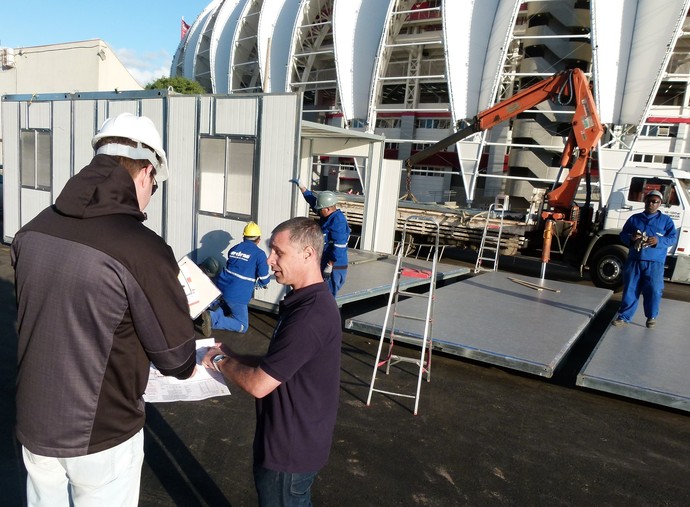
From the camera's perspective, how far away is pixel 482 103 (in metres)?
25.7

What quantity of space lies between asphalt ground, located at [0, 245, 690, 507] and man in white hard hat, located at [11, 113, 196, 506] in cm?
184

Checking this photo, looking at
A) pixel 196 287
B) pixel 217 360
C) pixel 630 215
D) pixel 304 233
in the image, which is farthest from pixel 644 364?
pixel 630 215

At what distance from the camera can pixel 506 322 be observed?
665cm

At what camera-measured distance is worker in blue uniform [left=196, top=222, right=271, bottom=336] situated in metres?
6.63

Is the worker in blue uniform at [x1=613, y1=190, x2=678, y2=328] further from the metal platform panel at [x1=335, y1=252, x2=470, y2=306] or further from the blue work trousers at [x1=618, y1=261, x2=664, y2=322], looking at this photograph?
the metal platform panel at [x1=335, y1=252, x2=470, y2=306]

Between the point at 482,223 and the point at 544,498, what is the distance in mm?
9810

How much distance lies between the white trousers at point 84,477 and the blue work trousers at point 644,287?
7.30m

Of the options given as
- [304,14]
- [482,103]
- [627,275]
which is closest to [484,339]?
[627,275]

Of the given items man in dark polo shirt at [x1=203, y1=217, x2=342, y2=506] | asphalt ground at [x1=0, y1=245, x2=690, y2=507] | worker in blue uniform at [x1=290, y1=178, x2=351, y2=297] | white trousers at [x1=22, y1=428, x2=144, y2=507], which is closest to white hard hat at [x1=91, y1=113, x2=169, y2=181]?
man in dark polo shirt at [x1=203, y1=217, x2=342, y2=506]

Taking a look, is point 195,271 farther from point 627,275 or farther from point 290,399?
point 627,275

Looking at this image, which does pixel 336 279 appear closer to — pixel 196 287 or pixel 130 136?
pixel 196 287

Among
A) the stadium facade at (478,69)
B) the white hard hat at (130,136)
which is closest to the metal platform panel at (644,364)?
the white hard hat at (130,136)

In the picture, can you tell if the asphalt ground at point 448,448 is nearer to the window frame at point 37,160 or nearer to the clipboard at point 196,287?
the clipboard at point 196,287

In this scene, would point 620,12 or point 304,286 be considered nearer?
point 304,286
